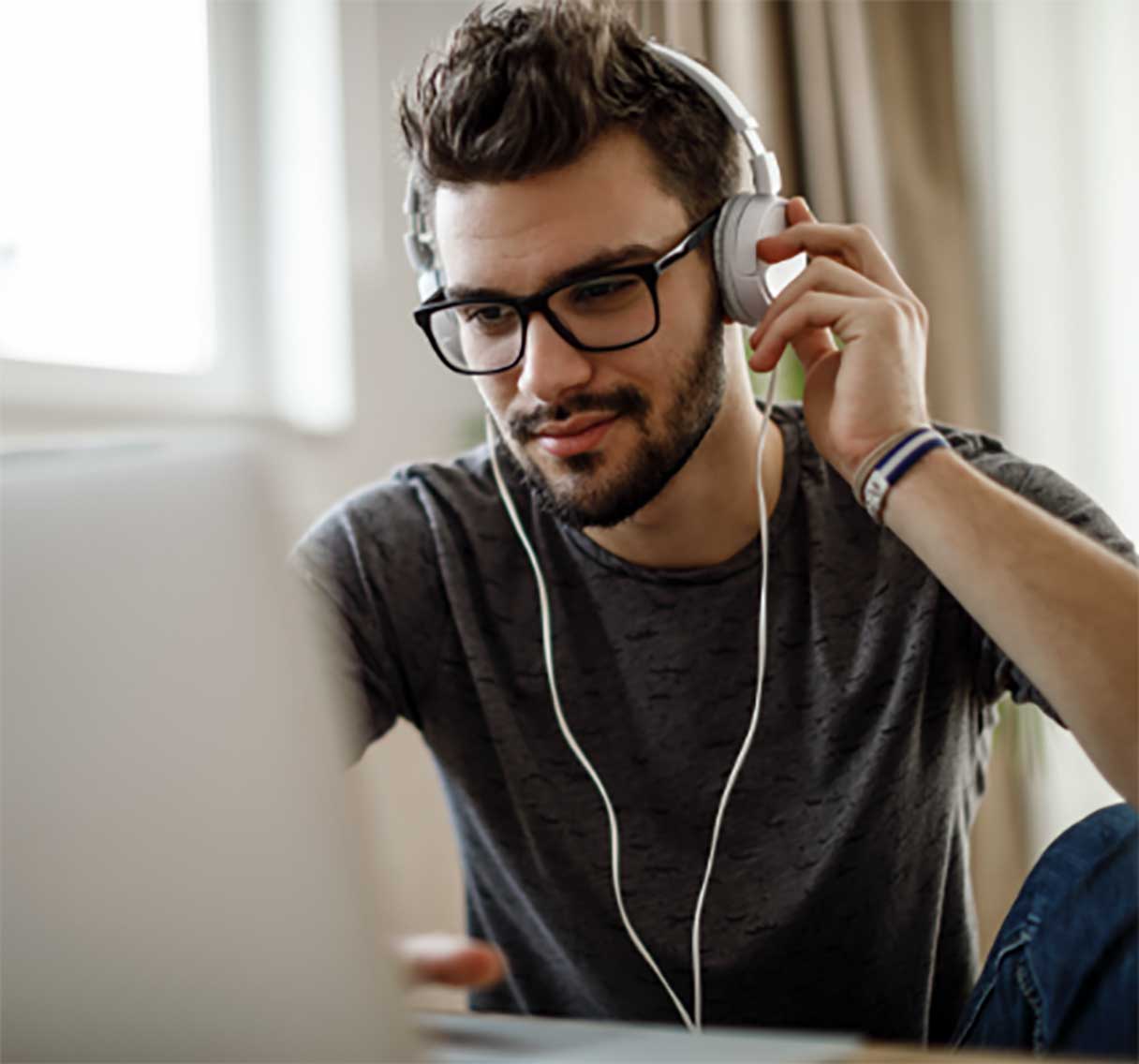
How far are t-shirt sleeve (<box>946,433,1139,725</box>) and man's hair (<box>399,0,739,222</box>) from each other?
398mm

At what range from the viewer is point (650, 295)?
1.23 m

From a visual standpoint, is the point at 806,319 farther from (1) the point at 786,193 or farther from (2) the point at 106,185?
(2) the point at 106,185

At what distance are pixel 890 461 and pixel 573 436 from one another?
31 centimetres

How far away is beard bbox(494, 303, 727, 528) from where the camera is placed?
125 centimetres

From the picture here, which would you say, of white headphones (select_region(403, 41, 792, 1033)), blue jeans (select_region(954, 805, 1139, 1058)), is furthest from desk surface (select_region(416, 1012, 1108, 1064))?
white headphones (select_region(403, 41, 792, 1033))

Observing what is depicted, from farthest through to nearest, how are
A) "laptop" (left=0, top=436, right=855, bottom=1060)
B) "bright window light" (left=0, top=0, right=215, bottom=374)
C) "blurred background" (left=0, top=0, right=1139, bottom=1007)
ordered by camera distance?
"blurred background" (left=0, top=0, right=1139, bottom=1007) → "bright window light" (left=0, top=0, right=215, bottom=374) → "laptop" (left=0, top=436, right=855, bottom=1060)

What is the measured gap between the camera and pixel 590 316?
4.03 ft

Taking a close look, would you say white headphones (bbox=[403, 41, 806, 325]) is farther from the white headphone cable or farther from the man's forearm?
the man's forearm

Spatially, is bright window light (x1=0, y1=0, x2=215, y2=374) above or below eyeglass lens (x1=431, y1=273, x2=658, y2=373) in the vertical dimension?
above

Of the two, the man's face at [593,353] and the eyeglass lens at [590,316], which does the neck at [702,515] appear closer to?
the man's face at [593,353]

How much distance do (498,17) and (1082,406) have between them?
52.6 inches

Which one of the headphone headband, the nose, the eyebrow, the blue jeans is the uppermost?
the headphone headband

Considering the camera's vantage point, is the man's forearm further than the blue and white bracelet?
No

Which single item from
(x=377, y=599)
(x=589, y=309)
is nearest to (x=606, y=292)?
(x=589, y=309)
